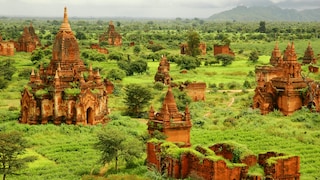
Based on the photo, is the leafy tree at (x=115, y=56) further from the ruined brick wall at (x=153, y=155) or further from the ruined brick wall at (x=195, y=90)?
the ruined brick wall at (x=153, y=155)

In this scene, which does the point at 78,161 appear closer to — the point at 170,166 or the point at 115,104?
the point at 170,166

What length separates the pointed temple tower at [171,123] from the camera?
3300cm

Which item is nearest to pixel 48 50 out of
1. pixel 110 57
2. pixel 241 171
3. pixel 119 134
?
pixel 110 57

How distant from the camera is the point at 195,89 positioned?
5634cm

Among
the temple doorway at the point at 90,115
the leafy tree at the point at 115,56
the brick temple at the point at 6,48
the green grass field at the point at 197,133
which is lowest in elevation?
the green grass field at the point at 197,133

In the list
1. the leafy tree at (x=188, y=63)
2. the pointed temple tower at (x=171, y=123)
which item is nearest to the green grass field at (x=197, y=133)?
the pointed temple tower at (x=171, y=123)

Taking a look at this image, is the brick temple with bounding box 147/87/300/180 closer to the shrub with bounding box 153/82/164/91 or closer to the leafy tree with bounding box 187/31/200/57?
the shrub with bounding box 153/82/164/91

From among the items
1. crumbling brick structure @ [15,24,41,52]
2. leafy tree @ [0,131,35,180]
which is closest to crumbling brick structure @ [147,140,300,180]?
leafy tree @ [0,131,35,180]

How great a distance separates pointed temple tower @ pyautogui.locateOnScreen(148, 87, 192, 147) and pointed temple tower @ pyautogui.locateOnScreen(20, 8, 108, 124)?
10.5 m

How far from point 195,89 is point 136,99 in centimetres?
1012

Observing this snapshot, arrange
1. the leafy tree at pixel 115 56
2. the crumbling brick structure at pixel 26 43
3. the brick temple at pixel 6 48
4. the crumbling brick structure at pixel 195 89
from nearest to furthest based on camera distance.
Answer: the crumbling brick structure at pixel 195 89 → the leafy tree at pixel 115 56 → the brick temple at pixel 6 48 → the crumbling brick structure at pixel 26 43

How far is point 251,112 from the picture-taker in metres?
47.8

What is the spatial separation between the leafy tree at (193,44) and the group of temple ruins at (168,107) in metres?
39.3

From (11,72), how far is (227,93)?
3030 cm
